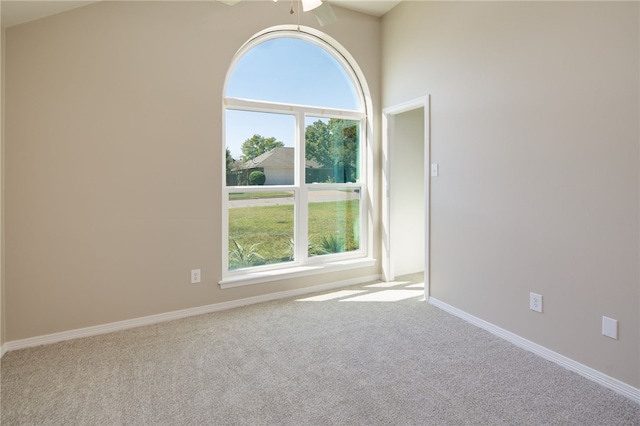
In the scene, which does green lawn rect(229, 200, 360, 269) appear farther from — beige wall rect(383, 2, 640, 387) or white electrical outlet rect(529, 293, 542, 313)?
white electrical outlet rect(529, 293, 542, 313)

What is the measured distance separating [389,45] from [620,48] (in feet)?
7.60

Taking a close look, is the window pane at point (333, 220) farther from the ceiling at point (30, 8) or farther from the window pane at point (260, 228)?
the ceiling at point (30, 8)

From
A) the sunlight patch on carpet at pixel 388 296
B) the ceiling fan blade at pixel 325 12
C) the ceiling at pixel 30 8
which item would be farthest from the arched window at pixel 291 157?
the ceiling fan blade at pixel 325 12

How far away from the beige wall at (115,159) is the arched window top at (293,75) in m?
0.23

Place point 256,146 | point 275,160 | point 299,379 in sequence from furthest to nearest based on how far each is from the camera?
point 275,160 → point 256,146 → point 299,379

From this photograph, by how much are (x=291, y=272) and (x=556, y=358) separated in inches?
89.3

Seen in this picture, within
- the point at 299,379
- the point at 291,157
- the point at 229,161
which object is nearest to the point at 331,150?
the point at 291,157

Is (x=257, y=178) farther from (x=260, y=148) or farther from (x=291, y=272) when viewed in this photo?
(x=291, y=272)

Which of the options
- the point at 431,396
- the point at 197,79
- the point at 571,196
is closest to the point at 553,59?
the point at 571,196

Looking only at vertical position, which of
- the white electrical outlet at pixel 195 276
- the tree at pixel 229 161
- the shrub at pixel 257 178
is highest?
the tree at pixel 229 161

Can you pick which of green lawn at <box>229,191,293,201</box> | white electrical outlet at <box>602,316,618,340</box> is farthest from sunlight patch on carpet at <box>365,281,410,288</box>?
white electrical outlet at <box>602,316,618,340</box>

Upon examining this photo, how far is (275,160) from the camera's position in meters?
3.69

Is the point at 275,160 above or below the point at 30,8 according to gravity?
below

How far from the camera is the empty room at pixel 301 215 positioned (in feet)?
6.57
